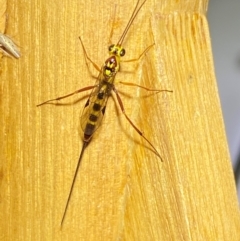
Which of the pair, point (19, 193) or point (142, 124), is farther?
point (19, 193)

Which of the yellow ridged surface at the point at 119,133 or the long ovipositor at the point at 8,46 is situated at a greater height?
the long ovipositor at the point at 8,46

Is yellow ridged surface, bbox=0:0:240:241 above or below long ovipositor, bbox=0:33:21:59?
below

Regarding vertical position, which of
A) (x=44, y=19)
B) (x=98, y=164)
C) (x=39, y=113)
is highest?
(x=44, y=19)

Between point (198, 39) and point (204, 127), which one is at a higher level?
point (198, 39)

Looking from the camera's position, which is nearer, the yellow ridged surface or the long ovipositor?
the yellow ridged surface

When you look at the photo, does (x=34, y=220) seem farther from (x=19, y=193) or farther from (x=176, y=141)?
(x=176, y=141)

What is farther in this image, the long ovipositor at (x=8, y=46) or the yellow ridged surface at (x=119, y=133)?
the long ovipositor at (x=8, y=46)

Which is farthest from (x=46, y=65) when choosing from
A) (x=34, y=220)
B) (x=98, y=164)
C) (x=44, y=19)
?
(x=34, y=220)

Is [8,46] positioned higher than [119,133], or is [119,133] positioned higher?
[8,46]
